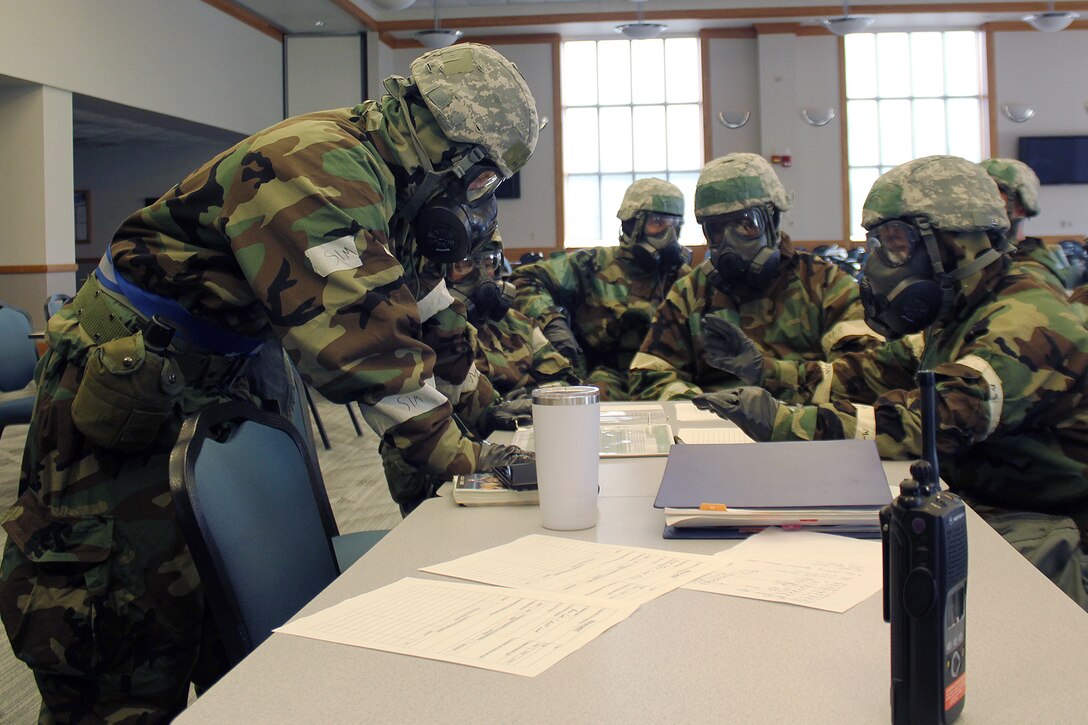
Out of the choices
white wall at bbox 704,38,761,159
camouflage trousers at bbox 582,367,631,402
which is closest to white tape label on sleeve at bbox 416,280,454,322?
camouflage trousers at bbox 582,367,631,402

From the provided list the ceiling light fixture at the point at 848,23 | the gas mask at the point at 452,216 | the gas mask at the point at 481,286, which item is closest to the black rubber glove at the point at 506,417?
the gas mask at the point at 452,216

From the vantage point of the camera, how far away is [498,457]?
146 cm

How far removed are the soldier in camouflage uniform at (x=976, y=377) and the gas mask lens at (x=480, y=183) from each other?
531mm

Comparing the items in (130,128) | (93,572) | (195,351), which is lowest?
(93,572)

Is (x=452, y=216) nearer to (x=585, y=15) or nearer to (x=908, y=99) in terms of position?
(x=585, y=15)

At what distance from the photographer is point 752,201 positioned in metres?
2.88

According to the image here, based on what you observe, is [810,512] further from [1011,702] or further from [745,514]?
[1011,702]

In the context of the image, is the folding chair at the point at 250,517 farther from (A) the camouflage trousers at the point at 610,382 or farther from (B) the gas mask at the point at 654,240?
(B) the gas mask at the point at 654,240

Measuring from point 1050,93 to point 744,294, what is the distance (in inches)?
410

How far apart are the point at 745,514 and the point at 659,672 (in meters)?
0.41

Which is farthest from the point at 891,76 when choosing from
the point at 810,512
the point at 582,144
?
the point at 810,512

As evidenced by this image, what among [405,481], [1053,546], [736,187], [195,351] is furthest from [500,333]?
[1053,546]

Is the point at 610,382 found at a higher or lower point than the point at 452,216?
lower

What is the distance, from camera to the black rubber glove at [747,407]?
1629mm
